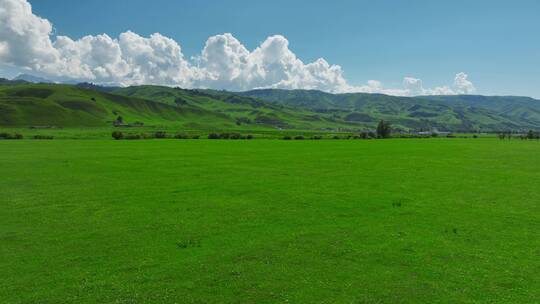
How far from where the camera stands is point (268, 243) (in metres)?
18.2

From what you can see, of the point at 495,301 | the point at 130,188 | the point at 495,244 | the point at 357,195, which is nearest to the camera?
the point at 495,301

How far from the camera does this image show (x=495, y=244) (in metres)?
18.2

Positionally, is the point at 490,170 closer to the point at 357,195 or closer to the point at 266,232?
the point at 357,195

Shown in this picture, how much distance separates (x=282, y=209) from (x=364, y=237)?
759cm

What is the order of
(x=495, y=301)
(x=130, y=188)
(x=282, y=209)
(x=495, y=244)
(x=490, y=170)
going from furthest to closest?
(x=490, y=170) → (x=130, y=188) → (x=282, y=209) → (x=495, y=244) → (x=495, y=301)

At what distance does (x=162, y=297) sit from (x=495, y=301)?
39.9ft

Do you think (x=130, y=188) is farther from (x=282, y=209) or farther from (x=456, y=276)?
(x=456, y=276)

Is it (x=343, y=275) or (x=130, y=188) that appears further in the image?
(x=130, y=188)

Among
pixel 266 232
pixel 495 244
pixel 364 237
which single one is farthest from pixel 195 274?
pixel 495 244

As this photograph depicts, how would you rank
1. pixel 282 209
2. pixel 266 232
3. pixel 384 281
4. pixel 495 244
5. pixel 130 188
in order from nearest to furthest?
pixel 384 281
pixel 495 244
pixel 266 232
pixel 282 209
pixel 130 188

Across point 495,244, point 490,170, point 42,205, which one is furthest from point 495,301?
point 490,170

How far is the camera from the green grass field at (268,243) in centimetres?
1327

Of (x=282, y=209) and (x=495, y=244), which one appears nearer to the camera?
(x=495, y=244)

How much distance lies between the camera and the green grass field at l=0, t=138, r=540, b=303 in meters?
13.3
